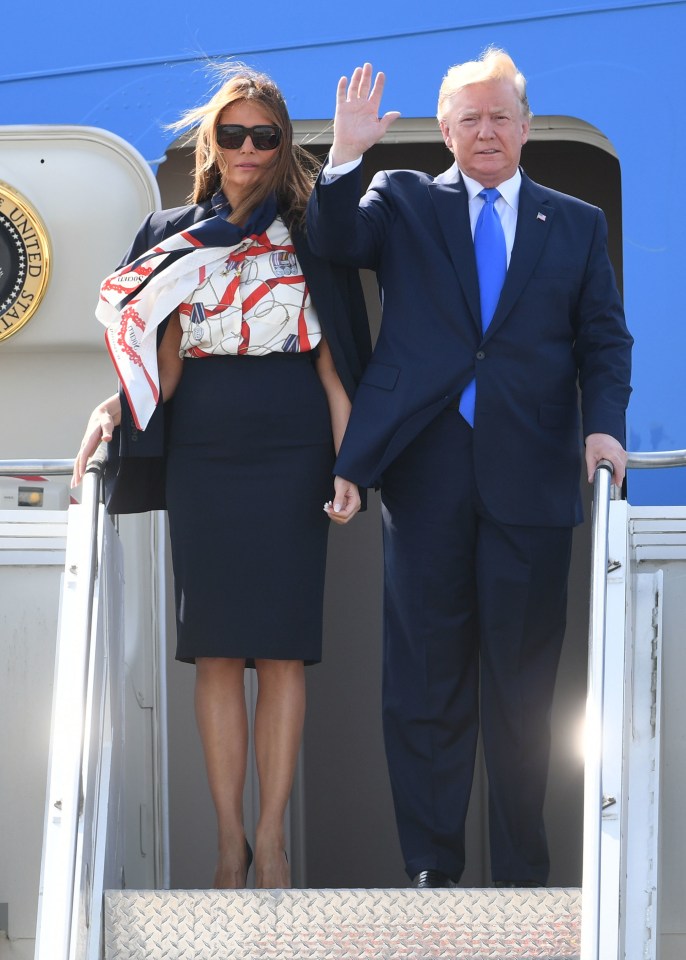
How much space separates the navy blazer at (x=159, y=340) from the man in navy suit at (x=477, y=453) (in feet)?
0.21

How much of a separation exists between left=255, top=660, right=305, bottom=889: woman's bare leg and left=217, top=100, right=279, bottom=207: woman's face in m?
1.01

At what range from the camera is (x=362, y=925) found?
296cm

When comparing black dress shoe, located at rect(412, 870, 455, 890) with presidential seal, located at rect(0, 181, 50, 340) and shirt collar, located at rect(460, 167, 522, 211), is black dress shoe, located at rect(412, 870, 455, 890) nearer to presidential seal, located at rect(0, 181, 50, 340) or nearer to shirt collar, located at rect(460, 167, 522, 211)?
shirt collar, located at rect(460, 167, 522, 211)

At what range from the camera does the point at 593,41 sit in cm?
424

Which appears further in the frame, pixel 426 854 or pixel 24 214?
pixel 24 214

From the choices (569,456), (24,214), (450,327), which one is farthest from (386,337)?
(24,214)

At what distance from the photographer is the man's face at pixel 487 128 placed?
3189mm

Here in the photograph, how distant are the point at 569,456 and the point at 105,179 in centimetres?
160

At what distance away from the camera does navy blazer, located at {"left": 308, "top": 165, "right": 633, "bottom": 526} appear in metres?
3.20

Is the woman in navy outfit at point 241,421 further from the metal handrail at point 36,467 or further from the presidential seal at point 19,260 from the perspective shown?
the presidential seal at point 19,260

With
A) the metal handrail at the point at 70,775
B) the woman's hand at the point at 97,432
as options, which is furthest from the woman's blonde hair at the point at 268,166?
the metal handrail at the point at 70,775

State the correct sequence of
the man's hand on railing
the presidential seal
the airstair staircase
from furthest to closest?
the presidential seal, the man's hand on railing, the airstair staircase

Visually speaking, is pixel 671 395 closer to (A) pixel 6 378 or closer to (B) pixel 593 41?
(B) pixel 593 41

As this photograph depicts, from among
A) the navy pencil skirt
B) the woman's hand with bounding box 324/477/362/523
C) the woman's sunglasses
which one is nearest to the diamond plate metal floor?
the navy pencil skirt
